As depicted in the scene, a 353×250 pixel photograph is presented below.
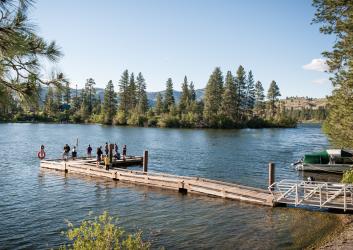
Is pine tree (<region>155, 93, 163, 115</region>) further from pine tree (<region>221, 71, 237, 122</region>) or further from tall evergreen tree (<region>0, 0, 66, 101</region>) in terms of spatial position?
tall evergreen tree (<region>0, 0, 66, 101</region>)

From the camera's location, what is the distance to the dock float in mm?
23895

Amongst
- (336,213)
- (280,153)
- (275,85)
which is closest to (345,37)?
(336,213)

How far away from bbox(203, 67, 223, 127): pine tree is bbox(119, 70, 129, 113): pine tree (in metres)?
36.1

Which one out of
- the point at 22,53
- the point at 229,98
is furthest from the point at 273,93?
the point at 22,53

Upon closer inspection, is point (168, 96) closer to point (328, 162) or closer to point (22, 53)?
point (328, 162)

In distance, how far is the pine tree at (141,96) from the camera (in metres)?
134

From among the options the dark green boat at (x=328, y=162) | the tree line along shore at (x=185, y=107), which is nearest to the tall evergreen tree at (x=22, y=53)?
the dark green boat at (x=328, y=162)

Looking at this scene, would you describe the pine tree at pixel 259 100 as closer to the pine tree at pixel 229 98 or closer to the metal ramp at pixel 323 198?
the pine tree at pixel 229 98

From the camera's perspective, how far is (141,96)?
14075cm

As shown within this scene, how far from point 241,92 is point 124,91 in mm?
45317

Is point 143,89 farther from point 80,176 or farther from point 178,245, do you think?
point 178,245

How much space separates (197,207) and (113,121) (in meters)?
109

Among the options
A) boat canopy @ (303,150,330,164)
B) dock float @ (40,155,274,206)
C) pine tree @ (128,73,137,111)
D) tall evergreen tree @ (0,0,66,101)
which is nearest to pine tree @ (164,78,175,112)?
pine tree @ (128,73,137,111)

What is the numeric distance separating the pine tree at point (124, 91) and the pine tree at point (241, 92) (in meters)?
43.1
